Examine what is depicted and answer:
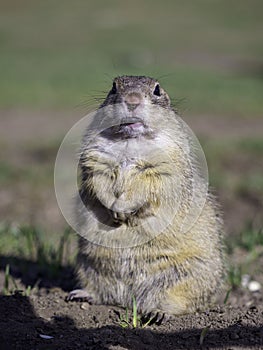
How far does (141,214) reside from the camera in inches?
134

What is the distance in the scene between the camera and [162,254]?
342 centimetres

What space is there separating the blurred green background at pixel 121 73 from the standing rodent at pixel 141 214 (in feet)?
1.74

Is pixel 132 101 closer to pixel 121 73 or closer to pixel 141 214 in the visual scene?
pixel 141 214

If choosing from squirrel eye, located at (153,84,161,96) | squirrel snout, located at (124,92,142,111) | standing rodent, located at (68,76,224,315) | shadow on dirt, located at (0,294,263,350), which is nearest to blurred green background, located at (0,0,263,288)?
squirrel eye, located at (153,84,161,96)

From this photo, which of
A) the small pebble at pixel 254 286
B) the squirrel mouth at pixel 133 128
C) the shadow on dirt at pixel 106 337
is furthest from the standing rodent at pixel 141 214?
the small pebble at pixel 254 286

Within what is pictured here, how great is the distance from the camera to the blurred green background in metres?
6.77

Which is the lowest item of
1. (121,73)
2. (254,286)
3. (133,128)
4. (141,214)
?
(254,286)

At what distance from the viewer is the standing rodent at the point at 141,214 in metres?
3.40

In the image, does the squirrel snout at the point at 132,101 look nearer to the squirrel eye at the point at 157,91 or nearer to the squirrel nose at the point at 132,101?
the squirrel nose at the point at 132,101

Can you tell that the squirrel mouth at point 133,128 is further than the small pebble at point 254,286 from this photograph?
No

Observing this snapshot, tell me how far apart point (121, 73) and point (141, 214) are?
11886 mm

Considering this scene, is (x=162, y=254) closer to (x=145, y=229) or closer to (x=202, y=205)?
(x=145, y=229)

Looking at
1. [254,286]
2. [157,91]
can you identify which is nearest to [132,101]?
[157,91]

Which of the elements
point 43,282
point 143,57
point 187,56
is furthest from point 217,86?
point 43,282
